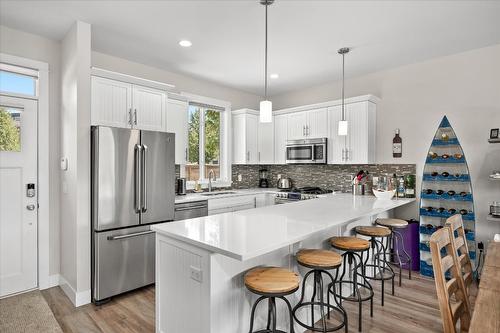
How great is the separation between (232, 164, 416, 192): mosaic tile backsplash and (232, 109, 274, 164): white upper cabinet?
0.34 metres

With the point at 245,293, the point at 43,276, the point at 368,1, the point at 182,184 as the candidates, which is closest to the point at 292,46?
the point at 368,1

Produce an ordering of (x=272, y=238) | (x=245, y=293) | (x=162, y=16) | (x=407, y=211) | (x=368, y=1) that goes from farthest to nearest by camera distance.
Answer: (x=407, y=211) < (x=162, y=16) < (x=368, y=1) < (x=245, y=293) < (x=272, y=238)

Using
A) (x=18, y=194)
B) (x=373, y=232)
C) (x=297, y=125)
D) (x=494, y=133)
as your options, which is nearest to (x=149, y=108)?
(x=18, y=194)

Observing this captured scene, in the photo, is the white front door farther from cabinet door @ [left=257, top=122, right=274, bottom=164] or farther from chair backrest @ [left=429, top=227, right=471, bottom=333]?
chair backrest @ [left=429, top=227, right=471, bottom=333]

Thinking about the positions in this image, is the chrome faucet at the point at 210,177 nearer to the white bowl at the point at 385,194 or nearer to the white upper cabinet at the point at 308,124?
the white upper cabinet at the point at 308,124

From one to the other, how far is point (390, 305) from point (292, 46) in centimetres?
299

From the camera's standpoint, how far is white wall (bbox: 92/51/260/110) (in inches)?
147

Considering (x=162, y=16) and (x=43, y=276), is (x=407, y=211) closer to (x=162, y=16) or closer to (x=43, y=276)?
(x=162, y=16)

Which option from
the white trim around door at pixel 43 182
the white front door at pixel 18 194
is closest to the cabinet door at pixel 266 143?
the white trim around door at pixel 43 182

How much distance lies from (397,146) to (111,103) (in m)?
3.85

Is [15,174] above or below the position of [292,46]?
below

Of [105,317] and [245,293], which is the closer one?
[245,293]

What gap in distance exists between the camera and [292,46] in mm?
3445

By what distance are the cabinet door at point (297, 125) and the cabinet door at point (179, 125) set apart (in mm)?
1858
